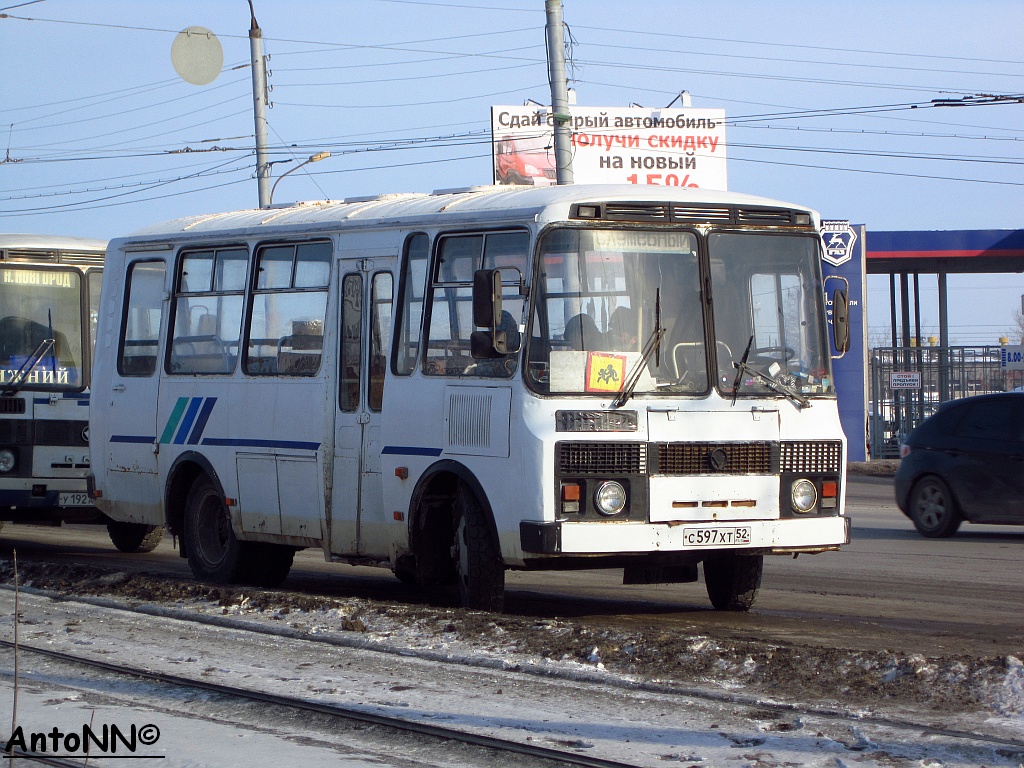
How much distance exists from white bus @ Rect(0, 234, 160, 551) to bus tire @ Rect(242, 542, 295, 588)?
3.77 metres

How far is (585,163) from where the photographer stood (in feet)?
140

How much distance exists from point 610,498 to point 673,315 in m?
1.23

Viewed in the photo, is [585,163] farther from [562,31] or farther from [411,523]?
[411,523]

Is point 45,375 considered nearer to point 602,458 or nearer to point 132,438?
point 132,438

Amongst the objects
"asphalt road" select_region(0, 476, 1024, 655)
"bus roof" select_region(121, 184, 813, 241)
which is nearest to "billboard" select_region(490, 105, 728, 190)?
"asphalt road" select_region(0, 476, 1024, 655)

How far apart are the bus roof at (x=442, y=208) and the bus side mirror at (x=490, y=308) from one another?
576mm

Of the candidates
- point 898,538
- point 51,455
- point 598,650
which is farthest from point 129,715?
point 898,538

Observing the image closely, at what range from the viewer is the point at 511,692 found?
7.33 m

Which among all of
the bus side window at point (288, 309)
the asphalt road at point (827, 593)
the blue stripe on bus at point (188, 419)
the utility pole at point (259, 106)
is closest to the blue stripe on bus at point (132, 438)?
the blue stripe on bus at point (188, 419)

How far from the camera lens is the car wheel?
16.8 m

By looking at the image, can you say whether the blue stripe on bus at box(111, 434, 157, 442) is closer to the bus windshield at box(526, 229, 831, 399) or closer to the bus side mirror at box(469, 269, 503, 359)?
the bus side mirror at box(469, 269, 503, 359)

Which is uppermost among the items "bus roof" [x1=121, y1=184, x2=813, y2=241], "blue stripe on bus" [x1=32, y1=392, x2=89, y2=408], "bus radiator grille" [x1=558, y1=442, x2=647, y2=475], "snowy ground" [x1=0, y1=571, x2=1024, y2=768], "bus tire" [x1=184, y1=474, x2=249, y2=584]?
"bus roof" [x1=121, y1=184, x2=813, y2=241]

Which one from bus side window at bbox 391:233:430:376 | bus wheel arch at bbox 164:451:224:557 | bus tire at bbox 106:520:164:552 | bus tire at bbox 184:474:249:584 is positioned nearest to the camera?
bus side window at bbox 391:233:430:376

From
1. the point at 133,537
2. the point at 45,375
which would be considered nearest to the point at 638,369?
the point at 45,375
